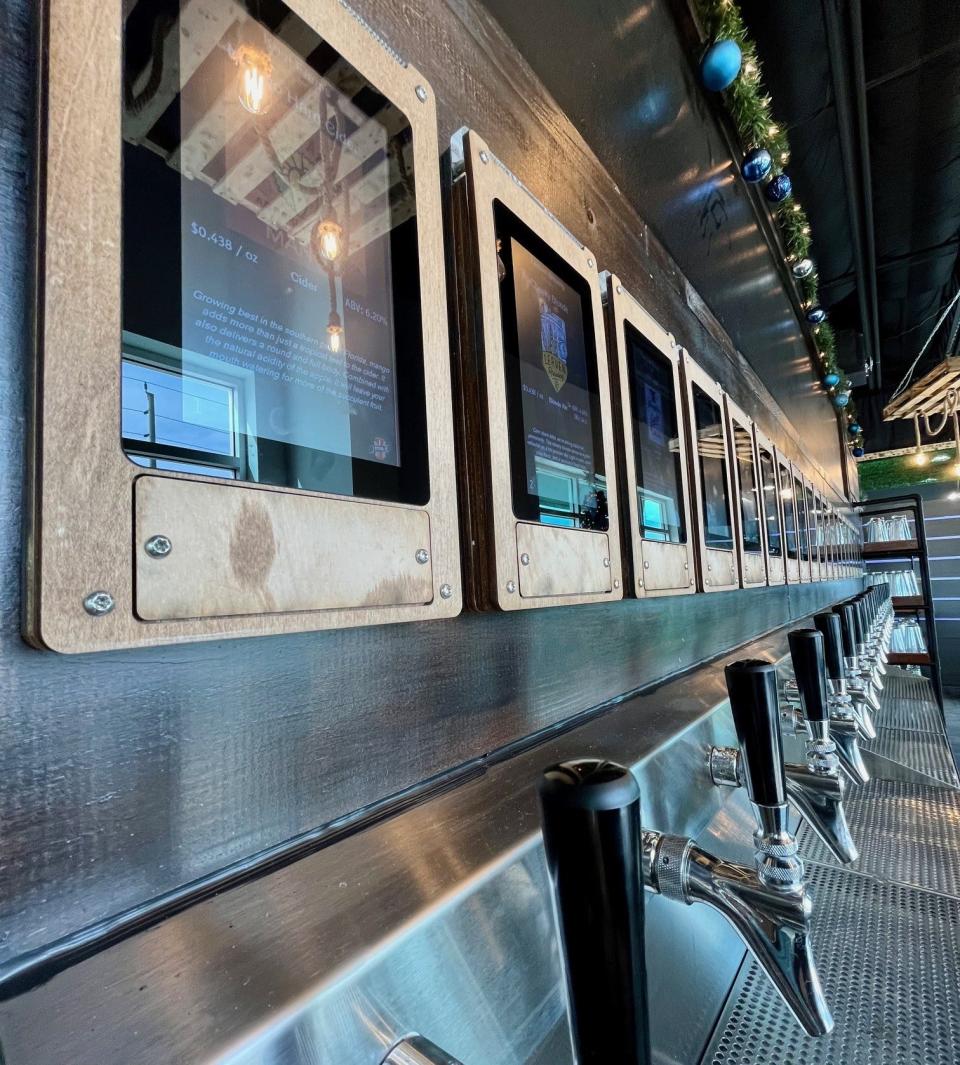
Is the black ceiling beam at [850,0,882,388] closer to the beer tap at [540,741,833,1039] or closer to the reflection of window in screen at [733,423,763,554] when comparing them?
the reflection of window in screen at [733,423,763,554]

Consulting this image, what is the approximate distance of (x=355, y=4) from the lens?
516 mm

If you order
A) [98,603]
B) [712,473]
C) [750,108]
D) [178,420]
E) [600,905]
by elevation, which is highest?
[750,108]

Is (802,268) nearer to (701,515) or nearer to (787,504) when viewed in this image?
(787,504)

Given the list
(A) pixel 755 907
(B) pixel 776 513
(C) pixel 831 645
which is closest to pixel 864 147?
(B) pixel 776 513

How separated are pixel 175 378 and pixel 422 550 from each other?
8.1 inches

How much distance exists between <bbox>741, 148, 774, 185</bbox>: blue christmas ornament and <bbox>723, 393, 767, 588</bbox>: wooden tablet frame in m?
0.79

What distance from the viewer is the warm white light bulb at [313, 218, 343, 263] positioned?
0.42 m

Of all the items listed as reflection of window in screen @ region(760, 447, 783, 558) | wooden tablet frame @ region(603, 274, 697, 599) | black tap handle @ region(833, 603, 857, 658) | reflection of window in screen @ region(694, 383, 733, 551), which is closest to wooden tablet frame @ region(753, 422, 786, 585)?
reflection of window in screen @ region(760, 447, 783, 558)

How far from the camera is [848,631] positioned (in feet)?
4.33

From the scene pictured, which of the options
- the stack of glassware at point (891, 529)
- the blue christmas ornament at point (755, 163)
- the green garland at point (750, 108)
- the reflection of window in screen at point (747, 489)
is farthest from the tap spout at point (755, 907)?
the stack of glassware at point (891, 529)

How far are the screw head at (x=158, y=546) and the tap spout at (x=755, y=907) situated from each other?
350 millimetres

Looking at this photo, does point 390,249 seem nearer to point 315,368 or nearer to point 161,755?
point 315,368

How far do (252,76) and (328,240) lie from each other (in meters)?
0.11

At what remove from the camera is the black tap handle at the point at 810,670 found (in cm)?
74
